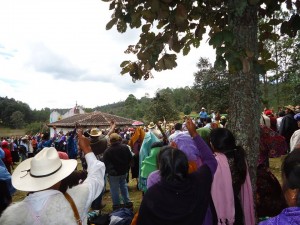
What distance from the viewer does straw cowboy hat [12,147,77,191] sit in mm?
2211

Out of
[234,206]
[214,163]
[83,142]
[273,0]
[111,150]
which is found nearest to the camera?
[83,142]

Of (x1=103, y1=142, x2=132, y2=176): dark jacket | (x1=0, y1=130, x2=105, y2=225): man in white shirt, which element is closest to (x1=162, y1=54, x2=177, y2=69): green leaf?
(x1=0, y1=130, x2=105, y2=225): man in white shirt

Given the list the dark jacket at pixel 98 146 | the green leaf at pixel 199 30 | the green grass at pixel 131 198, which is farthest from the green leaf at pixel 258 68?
the dark jacket at pixel 98 146

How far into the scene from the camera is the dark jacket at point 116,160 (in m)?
6.64

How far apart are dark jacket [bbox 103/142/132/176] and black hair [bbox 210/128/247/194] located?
379cm

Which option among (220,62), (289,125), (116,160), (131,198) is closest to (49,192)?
(220,62)

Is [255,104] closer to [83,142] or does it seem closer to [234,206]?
[234,206]

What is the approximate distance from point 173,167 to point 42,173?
1040mm

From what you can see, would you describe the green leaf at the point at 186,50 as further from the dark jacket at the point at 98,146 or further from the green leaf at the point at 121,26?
the dark jacket at the point at 98,146

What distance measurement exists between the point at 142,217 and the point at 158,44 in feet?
6.57

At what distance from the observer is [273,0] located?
4.11m

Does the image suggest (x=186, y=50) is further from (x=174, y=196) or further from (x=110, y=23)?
(x=174, y=196)

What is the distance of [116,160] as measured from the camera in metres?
6.62

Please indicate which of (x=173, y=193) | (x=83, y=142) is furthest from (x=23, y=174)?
(x=173, y=193)
